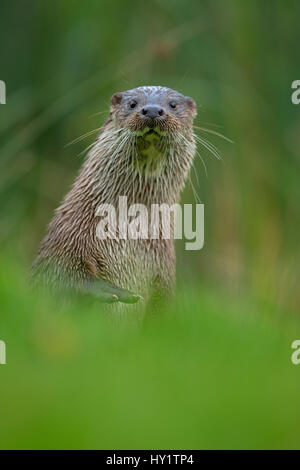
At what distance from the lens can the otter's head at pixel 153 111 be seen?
457 cm

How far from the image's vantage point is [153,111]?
453 cm

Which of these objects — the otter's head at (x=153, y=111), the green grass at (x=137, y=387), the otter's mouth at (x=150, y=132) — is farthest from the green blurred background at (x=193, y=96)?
the green grass at (x=137, y=387)

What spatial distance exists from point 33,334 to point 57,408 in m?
0.38

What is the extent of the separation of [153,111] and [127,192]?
1.78ft

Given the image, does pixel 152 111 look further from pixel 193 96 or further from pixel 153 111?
pixel 193 96

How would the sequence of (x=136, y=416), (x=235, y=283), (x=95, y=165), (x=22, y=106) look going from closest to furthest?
(x=136, y=416)
(x=235, y=283)
(x=95, y=165)
(x=22, y=106)

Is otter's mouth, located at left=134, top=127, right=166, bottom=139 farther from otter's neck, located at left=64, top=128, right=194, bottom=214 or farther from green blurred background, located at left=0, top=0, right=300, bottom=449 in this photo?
green blurred background, located at left=0, top=0, right=300, bottom=449

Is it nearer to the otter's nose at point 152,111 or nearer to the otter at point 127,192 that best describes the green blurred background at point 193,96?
the otter at point 127,192

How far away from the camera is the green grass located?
93.0 inches

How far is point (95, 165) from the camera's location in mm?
5016
